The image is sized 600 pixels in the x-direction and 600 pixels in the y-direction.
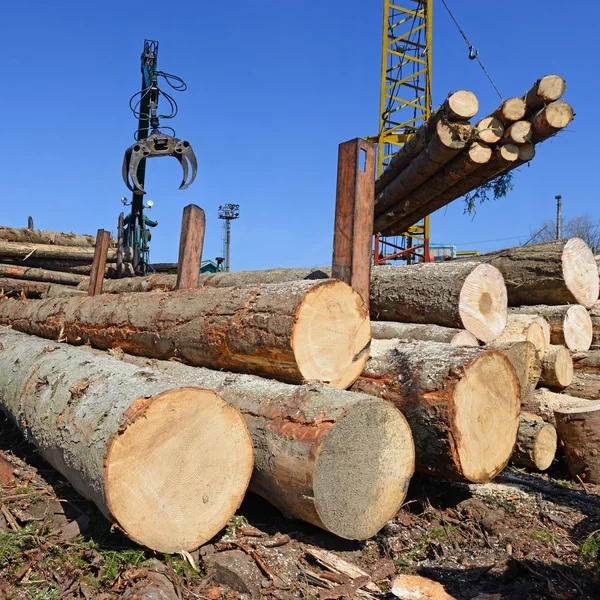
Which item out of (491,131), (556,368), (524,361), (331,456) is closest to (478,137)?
(491,131)

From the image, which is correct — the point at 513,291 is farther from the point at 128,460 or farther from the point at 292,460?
the point at 128,460

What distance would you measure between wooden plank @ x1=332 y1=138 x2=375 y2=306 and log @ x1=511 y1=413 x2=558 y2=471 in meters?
1.85

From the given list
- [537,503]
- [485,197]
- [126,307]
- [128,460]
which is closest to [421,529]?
[537,503]

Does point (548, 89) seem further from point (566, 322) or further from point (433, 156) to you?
point (566, 322)

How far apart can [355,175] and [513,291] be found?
2772mm

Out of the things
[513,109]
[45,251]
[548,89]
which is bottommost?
[45,251]

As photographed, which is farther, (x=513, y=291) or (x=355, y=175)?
(x=513, y=291)

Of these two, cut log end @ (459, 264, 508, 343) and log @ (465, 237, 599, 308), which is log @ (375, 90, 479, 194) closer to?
log @ (465, 237, 599, 308)

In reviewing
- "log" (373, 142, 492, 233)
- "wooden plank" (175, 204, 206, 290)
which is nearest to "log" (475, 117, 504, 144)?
"log" (373, 142, 492, 233)

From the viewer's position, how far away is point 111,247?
11953 millimetres

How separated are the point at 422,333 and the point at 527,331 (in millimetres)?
1361

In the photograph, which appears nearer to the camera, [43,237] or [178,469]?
[178,469]

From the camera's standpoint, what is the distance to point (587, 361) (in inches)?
264

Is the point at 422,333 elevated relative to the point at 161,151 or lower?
lower
